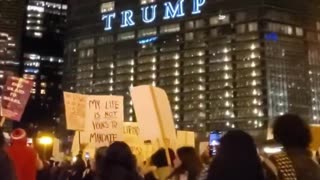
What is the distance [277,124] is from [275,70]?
318ft

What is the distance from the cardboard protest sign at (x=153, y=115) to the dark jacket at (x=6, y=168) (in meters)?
4.97

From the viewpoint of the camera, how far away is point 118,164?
4387 millimetres

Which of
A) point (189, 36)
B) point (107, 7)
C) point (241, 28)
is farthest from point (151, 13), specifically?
point (241, 28)

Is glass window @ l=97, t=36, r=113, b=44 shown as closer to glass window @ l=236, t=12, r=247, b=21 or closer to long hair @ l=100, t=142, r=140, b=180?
glass window @ l=236, t=12, r=247, b=21

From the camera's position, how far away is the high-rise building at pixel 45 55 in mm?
138625

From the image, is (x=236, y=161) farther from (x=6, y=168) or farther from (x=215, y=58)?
(x=215, y=58)

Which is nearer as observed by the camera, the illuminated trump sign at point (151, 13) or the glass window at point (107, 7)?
the illuminated trump sign at point (151, 13)

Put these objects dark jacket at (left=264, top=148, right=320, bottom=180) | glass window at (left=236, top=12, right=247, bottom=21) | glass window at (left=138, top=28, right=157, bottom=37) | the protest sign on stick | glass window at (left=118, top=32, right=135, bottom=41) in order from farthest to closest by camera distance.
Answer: glass window at (left=118, top=32, right=135, bottom=41), glass window at (left=138, top=28, right=157, bottom=37), glass window at (left=236, top=12, right=247, bottom=21), the protest sign on stick, dark jacket at (left=264, top=148, right=320, bottom=180)

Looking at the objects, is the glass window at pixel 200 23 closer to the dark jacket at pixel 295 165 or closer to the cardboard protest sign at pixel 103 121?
the cardboard protest sign at pixel 103 121

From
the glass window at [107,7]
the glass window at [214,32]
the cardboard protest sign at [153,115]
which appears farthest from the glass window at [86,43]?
the cardboard protest sign at [153,115]

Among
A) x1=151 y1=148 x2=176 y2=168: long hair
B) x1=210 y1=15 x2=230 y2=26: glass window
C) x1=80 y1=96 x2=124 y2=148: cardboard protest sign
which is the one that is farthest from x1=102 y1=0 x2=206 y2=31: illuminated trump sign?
x1=151 y1=148 x2=176 y2=168: long hair

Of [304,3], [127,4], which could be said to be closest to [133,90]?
[304,3]

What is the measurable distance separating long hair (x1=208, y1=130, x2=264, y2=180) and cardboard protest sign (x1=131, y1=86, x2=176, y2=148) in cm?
566

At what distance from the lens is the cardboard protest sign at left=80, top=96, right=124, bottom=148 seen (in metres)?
12.1
